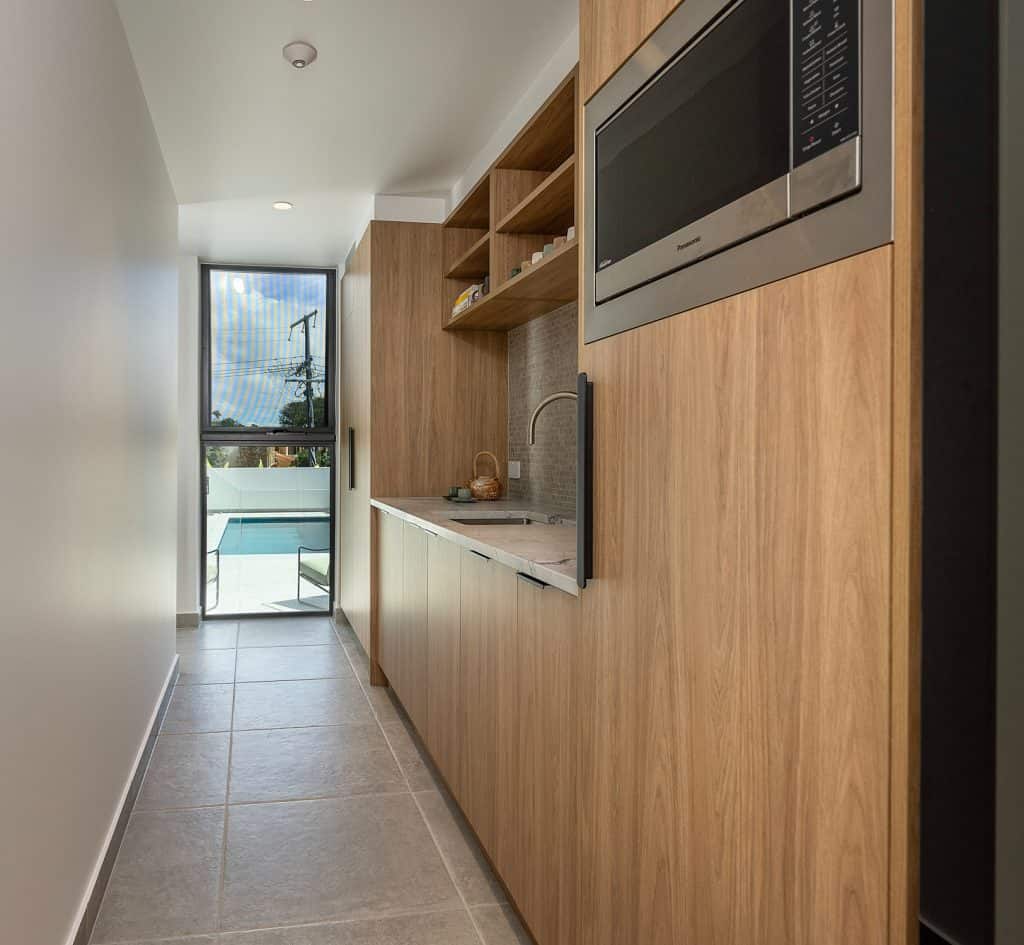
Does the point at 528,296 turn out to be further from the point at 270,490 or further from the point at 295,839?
Answer: the point at 270,490

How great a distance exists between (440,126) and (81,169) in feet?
6.13

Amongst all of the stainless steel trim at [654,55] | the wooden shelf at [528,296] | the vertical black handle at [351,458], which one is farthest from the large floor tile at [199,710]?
the stainless steel trim at [654,55]

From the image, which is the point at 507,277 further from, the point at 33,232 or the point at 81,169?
the point at 33,232

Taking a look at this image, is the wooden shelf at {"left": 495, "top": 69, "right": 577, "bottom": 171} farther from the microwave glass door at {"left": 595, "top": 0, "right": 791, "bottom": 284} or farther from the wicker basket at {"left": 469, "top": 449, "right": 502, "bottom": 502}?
the wicker basket at {"left": 469, "top": 449, "right": 502, "bottom": 502}

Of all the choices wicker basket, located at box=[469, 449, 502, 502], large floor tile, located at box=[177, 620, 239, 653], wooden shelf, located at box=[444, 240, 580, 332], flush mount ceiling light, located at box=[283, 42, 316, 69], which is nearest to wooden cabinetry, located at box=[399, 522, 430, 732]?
wicker basket, located at box=[469, 449, 502, 502]

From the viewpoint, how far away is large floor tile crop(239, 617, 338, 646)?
5.36 meters

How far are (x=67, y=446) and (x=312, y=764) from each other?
5.93ft

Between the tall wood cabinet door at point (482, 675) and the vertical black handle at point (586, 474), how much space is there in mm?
522

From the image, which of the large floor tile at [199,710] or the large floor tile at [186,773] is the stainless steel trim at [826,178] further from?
the large floor tile at [199,710]

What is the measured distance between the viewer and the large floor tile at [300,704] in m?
3.78

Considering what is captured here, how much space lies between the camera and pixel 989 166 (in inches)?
29.9

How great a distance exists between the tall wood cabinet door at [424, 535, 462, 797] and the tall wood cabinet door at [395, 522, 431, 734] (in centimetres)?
10

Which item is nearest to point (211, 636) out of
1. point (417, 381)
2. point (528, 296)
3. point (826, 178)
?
point (417, 381)

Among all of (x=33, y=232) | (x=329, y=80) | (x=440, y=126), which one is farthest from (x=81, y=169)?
(x=440, y=126)
